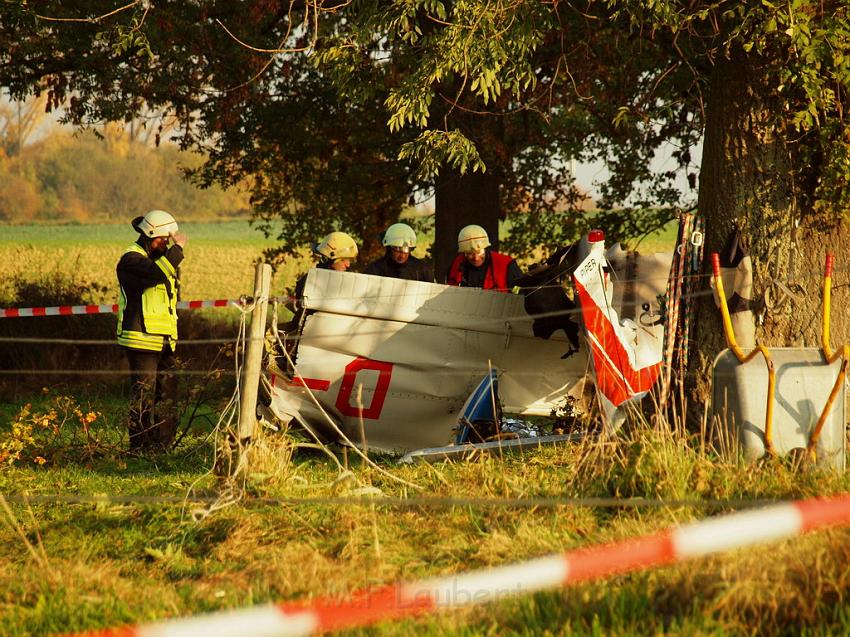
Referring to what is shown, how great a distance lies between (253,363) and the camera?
6848mm

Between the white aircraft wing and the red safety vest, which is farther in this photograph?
the red safety vest

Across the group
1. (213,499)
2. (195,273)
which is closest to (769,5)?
(213,499)

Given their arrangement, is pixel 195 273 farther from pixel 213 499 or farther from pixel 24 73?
pixel 213 499

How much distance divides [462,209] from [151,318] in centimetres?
664

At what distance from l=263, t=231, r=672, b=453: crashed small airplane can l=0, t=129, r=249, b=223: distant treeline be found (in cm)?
6544

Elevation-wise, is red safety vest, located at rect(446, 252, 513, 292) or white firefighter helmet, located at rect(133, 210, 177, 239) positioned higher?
white firefighter helmet, located at rect(133, 210, 177, 239)

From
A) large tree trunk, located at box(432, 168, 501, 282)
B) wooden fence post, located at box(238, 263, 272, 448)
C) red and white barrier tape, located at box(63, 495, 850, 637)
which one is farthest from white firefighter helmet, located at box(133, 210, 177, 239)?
large tree trunk, located at box(432, 168, 501, 282)

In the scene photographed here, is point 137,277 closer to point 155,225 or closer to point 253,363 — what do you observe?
point 155,225

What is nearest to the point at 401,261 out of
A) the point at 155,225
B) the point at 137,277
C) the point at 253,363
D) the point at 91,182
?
the point at 155,225

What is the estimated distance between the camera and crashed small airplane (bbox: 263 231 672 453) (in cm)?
898

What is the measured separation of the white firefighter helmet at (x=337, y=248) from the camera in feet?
34.3

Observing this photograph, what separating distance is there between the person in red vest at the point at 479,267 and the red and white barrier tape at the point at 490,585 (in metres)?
5.90

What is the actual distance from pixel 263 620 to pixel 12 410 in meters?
11.9

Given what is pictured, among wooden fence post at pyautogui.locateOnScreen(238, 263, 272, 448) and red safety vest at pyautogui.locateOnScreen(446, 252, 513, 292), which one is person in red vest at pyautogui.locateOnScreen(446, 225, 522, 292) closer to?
red safety vest at pyautogui.locateOnScreen(446, 252, 513, 292)
